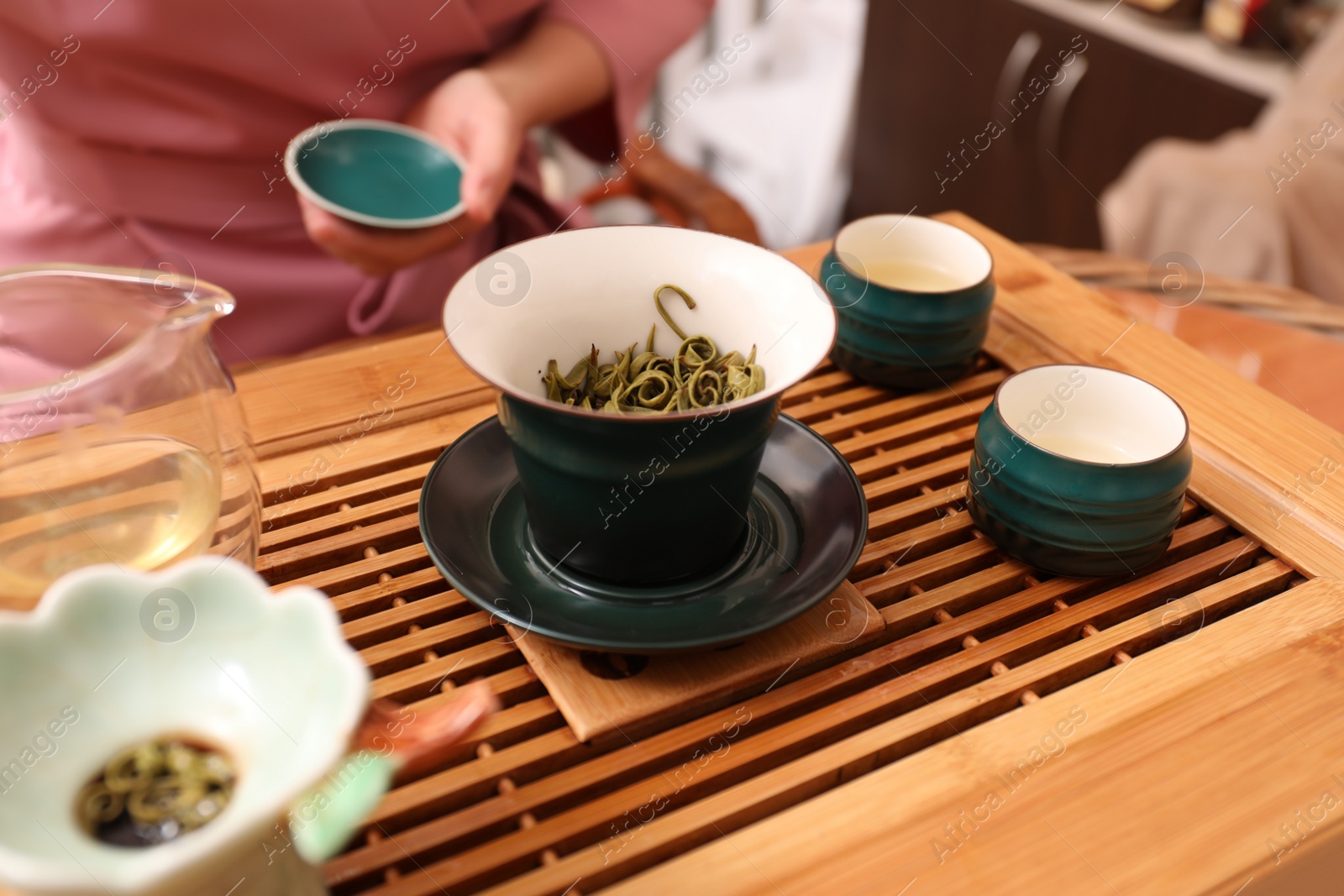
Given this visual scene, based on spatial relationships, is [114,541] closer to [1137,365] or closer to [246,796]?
[246,796]

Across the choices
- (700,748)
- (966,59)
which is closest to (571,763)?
(700,748)

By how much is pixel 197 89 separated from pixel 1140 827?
1086mm

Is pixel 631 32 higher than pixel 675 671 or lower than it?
higher

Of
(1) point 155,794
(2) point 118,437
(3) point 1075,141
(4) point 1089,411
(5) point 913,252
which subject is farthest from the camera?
(3) point 1075,141

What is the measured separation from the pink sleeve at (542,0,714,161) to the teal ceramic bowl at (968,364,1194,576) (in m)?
0.76

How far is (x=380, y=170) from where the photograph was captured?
3.60 feet

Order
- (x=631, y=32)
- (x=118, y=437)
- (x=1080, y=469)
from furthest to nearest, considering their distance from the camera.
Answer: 1. (x=631, y=32)
2. (x=1080, y=469)
3. (x=118, y=437)

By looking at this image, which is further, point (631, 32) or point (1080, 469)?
point (631, 32)

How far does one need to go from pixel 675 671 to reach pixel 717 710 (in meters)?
0.04

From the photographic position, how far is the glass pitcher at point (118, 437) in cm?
57

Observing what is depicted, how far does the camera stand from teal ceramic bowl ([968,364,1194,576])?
0.72 metres

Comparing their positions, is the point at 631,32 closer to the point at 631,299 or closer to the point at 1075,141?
the point at 631,299

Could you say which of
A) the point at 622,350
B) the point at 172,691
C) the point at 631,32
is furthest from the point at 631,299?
the point at 631,32

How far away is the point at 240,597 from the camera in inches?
19.0
